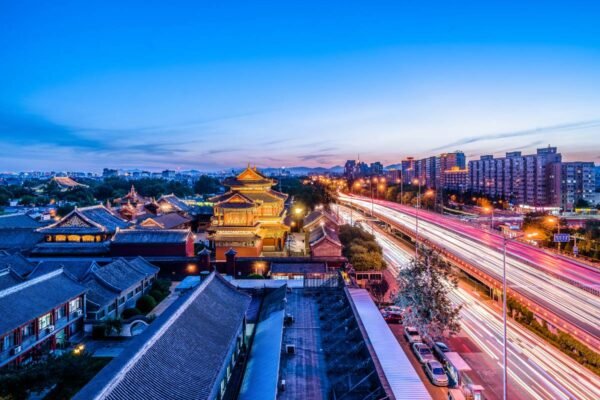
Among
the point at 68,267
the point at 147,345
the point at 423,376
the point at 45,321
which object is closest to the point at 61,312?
the point at 45,321

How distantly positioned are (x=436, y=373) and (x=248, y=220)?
31.2m

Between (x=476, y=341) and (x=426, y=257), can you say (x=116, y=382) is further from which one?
(x=476, y=341)

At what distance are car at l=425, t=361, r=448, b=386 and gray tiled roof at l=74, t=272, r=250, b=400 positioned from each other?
426 inches

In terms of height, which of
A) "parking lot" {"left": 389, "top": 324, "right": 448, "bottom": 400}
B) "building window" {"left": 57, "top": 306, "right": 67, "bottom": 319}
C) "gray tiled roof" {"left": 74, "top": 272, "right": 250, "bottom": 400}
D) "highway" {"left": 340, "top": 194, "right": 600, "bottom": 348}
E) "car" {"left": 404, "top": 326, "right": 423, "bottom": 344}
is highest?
"gray tiled roof" {"left": 74, "top": 272, "right": 250, "bottom": 400}

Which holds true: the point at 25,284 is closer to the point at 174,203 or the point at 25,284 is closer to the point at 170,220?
the point at 170,220

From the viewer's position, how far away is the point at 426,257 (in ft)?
87.2

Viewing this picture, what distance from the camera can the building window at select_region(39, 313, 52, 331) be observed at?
23.2 metres

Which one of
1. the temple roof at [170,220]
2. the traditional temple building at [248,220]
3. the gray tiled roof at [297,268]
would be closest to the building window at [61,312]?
the gray tiled roof at [297,268]

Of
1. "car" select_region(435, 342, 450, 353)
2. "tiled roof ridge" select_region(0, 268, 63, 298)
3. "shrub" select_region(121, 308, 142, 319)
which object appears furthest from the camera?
"shrub" select_region(121, 308, 142, 319)

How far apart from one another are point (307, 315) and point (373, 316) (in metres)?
3.93

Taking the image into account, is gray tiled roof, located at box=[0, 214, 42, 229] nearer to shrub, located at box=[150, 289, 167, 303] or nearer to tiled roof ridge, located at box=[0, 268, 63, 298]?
shrub, located at box=[150, 289, 167, 303]

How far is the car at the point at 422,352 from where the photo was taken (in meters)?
23.0

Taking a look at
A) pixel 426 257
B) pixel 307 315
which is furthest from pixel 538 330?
pixel 307 315

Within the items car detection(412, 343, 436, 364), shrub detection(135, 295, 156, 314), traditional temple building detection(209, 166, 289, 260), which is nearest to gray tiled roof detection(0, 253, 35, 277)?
shrub detection(135, 295, 156, 314)
